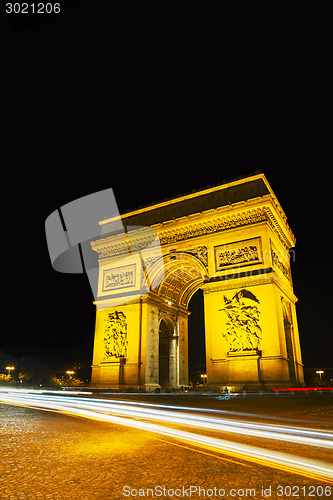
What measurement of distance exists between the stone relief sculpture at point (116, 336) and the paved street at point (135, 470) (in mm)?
16137

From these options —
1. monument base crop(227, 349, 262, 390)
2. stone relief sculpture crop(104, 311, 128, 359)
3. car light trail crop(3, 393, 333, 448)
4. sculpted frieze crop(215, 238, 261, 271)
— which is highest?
sculpted frieze crop(215, 238, 261, 271)

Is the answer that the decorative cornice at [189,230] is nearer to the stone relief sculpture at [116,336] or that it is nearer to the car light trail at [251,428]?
the stone relief sculpture at [116,336]

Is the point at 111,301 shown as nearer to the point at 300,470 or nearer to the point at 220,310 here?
the point at 220,310

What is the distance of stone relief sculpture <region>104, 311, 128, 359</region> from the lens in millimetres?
20844

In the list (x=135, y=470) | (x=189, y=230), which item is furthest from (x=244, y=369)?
(x=135, y=470)

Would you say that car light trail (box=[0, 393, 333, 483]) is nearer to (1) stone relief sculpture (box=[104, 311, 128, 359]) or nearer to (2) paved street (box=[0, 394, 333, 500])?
(2) paved street (box=[0, 394, 333, 500])

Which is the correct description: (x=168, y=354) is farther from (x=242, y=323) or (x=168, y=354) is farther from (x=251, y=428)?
(x=251, y=428)

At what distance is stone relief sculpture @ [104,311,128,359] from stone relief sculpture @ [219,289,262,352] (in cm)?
661

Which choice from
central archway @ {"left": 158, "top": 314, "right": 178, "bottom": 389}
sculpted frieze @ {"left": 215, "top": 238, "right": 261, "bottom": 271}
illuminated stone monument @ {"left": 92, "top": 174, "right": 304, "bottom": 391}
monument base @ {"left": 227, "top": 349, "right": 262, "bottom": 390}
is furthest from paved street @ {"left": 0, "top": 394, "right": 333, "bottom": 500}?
central archway @ {"left": 158, "top": 314, "right": 178, "bottom": 389}

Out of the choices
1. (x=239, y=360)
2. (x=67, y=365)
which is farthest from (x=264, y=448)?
(x=67, y=365)

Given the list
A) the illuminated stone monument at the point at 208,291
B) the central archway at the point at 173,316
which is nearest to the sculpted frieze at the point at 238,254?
the illuminated stone monument at the point at 208,291

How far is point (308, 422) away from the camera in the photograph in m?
6.22

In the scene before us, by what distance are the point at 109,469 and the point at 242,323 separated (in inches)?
567

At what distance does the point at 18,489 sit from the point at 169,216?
20.1 metres
